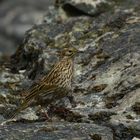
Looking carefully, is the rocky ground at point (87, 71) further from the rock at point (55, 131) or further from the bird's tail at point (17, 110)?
the bird's tail at point (17, 110)

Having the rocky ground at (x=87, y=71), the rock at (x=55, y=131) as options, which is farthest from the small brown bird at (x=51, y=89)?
the rock at (x=55, y=131)

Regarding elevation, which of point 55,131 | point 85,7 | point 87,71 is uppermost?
point 85,7

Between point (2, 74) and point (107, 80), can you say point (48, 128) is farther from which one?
point (2, 74)

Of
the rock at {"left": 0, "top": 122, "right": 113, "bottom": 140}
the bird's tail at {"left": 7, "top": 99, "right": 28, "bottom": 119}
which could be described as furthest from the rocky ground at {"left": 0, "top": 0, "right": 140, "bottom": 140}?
the bird's tail at {"left": 7, "top": 99, "right": 28, "bottom": 119}

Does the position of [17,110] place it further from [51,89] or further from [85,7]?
[85,7]

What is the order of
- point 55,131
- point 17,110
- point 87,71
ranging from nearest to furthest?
point 55,131 → point 17,110 → point 87,71

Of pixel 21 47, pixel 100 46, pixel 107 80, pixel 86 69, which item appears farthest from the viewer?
pixel 21 47

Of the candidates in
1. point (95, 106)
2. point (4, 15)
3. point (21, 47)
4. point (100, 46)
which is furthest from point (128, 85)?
point (4, 15)

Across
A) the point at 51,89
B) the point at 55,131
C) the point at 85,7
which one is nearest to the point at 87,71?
the point at 51,89
